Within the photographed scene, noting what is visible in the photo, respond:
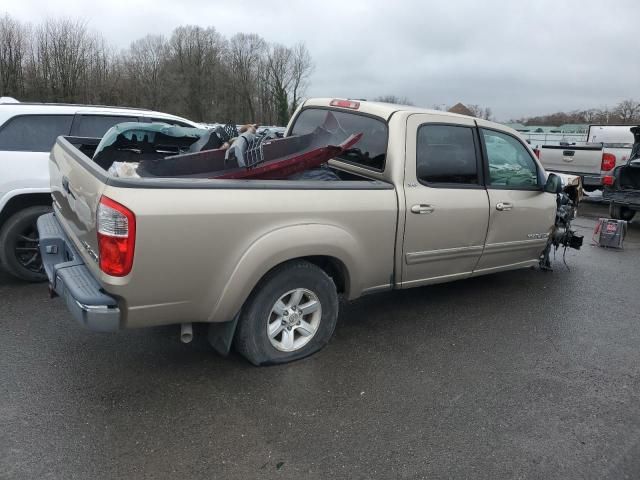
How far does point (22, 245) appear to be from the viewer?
16.3 feet

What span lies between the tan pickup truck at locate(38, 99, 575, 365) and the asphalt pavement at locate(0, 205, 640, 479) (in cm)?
44

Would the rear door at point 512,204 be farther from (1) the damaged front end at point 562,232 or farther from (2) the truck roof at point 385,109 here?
(1) the damaged front end at point 562,232

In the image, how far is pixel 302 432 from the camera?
114 inches

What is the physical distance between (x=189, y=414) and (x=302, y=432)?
27.7 inches

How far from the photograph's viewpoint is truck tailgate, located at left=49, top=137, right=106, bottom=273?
2887 mm

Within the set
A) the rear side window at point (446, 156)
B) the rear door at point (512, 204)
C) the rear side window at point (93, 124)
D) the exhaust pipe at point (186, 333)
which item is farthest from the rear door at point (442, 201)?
the rear side window at point (93, 124)

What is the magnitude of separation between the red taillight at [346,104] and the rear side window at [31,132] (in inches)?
111

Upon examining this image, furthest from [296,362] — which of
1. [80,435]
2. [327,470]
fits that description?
[80,435]

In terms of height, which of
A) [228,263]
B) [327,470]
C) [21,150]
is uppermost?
[21,150]

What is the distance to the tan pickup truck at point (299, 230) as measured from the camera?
2.80 m

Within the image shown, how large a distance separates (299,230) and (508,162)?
2671mm

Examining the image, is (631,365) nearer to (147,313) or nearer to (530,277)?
(530,277)

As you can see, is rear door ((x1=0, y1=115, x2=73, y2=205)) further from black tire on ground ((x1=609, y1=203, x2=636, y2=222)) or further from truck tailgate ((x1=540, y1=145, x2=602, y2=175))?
truck tailgate ((x1=540, y1=145, x2=602, y2=175))

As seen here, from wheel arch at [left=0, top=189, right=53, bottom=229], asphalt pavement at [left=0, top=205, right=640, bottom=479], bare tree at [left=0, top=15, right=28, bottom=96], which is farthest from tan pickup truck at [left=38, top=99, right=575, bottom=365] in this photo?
bare tree at [left=0, top=15, right=28, bottom=96]
